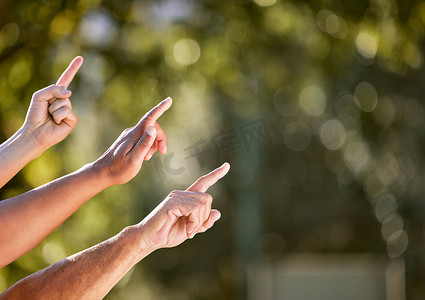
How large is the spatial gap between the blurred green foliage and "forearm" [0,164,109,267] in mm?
2966

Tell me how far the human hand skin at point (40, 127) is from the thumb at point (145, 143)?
253mm

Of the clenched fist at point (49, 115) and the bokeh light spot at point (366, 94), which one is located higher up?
the clenched fist at point (49, 115)

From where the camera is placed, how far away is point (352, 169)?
14773mm

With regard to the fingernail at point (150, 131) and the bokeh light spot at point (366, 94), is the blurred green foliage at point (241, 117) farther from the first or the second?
the fingernail at point (150, 131)

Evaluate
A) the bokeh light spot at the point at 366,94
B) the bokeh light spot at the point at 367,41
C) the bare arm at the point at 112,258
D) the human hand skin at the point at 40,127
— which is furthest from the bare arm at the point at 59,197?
the bokeh light spot at the point at 366,94

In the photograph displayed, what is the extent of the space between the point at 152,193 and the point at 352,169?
3722 mm

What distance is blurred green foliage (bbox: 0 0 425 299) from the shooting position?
5.12m

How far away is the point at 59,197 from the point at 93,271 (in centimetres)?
34

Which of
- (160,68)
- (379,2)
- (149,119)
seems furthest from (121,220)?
(149,119)

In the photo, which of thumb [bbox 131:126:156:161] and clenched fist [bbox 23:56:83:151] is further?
clenched fist [bbox 23:56:83:151]

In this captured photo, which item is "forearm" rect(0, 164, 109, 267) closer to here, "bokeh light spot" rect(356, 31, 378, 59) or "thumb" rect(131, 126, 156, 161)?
"thumb" rect(131, 126, 156, 161)

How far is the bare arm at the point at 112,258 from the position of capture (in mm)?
1849

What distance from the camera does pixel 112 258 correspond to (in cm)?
185

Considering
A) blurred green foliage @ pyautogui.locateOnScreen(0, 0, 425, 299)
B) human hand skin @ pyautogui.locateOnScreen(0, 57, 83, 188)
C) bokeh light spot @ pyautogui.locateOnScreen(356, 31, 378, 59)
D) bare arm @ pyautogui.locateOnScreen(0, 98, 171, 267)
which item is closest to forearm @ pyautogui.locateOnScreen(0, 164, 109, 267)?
bare arm @ pyautogui.locateOnScreen(0, 98, 171, 267)
